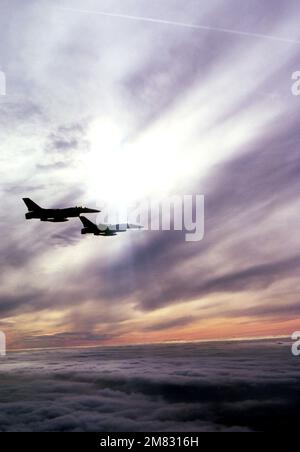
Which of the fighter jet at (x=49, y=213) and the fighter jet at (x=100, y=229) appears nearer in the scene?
the fighter jet at (x=49, y=213)

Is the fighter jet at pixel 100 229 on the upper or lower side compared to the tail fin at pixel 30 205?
lower

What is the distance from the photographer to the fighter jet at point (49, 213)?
400 ft

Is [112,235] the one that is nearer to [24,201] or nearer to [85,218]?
[85,218]

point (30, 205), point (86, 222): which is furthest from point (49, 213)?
point (86, 222)

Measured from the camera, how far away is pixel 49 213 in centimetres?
12281

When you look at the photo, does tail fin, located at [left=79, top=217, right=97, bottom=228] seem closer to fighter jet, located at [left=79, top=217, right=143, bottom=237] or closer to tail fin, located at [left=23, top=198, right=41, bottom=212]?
fighter jet, located at [left=79, top=217, right=143, bottom=237]

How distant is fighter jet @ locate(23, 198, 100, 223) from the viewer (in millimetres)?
122000

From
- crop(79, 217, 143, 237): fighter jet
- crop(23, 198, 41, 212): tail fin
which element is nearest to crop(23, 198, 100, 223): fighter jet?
crop(23, 198, 41, 212): tail fin

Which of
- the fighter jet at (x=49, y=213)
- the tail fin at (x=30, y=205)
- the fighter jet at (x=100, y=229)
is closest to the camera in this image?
the fighter jet at (x=49, y=213)

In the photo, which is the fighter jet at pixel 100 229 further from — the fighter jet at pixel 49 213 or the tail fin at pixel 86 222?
the fighter jet at pixel 49 213

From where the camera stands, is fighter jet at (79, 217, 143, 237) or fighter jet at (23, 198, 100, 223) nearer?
fighter jet at (23, 198, 100, 223)

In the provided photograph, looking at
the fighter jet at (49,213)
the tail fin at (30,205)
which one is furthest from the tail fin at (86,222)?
the tail fin at (30,205)

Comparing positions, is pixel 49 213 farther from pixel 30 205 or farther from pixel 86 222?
pixel 86 222
